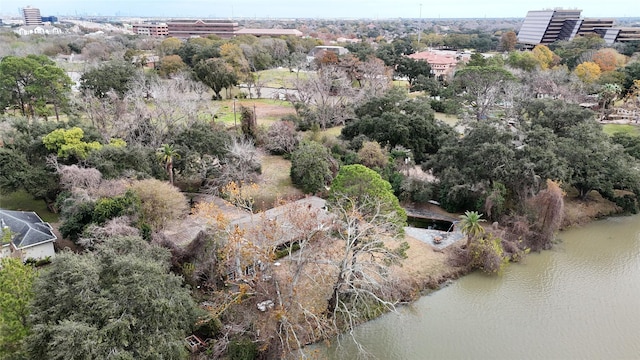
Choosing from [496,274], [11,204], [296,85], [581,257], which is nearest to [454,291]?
[496,274]

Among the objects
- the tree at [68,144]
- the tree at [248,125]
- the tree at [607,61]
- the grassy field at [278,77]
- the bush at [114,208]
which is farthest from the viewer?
the grassy field at [278,77]

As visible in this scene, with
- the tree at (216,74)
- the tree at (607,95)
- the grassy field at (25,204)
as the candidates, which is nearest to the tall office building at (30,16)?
the tree at (216,74)

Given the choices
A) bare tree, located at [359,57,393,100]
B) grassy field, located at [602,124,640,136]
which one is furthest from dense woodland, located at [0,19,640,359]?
grassy field, located at [602,124,640,136]

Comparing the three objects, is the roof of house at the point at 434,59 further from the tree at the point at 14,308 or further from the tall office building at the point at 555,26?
the tree at the point at 14,308

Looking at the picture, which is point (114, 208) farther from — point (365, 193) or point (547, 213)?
point (547, 213)

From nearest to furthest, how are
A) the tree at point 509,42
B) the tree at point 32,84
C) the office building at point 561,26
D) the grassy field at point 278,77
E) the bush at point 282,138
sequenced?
the bush at point 282,138 → the tree at point 32,84 → the grassy field at point 278,77 → the office building at point 561,26 → the tree at point 509,42

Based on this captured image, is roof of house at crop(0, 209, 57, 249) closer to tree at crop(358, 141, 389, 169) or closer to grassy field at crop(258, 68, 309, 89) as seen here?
tree at crop(358, 141, 389, 169)
